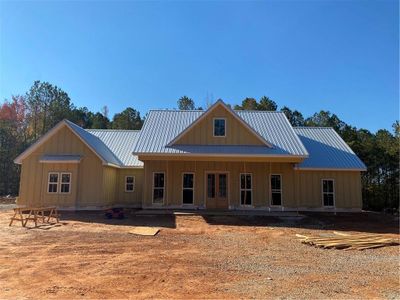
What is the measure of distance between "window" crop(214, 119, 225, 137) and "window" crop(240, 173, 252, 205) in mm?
2579

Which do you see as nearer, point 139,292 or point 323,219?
point 139,292

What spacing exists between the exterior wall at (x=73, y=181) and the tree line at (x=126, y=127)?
67.6ft

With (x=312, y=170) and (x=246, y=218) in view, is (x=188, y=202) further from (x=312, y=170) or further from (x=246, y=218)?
(x=312, y=170)

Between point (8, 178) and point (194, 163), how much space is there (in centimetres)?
2600

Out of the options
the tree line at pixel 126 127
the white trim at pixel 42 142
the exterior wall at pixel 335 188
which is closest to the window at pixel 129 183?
the white trim at pixel 42 142

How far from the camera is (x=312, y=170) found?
71.9 feet

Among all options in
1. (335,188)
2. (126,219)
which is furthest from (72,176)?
(335,188)

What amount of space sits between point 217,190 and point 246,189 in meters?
1.57

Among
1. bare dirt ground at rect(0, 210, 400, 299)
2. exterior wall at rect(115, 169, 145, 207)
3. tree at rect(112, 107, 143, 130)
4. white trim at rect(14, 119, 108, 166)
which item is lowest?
bare dirt ground at rect(0, 210, 400, 299)

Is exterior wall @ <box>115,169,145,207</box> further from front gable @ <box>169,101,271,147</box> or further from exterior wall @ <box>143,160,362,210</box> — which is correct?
front gable @ <box>169,101,271,147</box>

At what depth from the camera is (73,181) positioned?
66.4ft

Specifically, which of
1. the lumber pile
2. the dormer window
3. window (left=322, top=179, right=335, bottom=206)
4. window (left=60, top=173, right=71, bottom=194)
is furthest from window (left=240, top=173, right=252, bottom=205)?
window (left=60, top=173, right=71, bottom=194)

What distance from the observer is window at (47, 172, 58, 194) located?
2030cm

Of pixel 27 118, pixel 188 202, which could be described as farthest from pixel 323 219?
pixel 27 118
